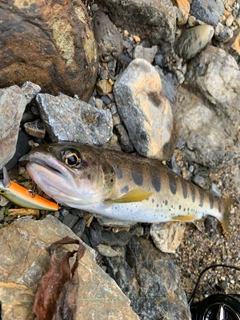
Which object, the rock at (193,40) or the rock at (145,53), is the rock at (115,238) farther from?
the rock at (193,40)

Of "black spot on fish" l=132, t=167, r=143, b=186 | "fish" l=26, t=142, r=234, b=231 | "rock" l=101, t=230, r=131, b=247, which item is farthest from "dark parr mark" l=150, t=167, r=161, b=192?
"rock" l=101, t=230, r=131, b=247

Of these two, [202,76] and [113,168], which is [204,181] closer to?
[202,76]

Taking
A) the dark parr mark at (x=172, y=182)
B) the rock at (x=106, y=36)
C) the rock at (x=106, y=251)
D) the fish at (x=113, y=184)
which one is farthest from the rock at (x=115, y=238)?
the rock at (x=106, y=36)

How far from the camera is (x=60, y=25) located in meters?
2.37

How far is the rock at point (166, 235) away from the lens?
3.33 metres

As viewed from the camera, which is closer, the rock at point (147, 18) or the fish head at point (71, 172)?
the fish head at point (71, 172)

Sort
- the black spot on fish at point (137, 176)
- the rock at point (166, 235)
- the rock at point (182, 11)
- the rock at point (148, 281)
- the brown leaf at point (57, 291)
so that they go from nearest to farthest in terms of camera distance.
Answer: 1. the brown leaf at point (57, 291)
2. the black spot on fish at point (137, 176)
3. the rock at point (148, 281)
4. the rock at point (166, 235)
5. the rock at point (182, 11)

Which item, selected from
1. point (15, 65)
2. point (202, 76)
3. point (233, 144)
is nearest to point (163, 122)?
point (202, 76)

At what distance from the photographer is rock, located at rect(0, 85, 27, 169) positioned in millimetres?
2182

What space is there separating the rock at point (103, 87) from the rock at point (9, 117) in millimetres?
845

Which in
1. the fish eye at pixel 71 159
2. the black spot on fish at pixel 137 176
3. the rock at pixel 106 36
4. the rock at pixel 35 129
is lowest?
the black spot on fish at pixel 137 176

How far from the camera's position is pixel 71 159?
2.32 meters

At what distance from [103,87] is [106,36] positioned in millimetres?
437

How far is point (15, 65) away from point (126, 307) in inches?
72.0
